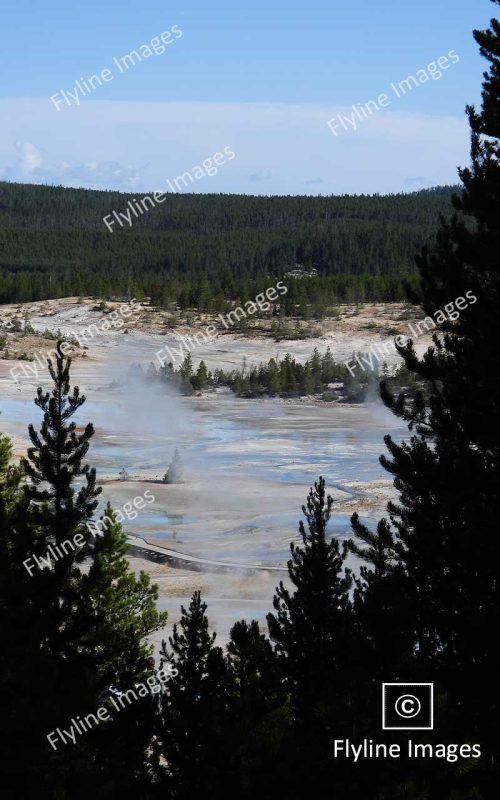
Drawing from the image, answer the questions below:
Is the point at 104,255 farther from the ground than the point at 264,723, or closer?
farther from the ground

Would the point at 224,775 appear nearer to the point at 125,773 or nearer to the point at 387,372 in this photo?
the point at 125,773

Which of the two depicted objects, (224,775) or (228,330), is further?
(228,330)

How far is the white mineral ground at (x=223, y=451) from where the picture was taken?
19.8m

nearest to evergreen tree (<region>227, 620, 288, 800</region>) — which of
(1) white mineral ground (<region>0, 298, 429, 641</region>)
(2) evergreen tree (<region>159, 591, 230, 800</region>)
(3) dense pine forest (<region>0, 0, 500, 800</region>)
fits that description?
(3) dense pine forest (<region>0, 0, 500, 800</region>)

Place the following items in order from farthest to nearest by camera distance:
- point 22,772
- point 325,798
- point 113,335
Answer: point 113,335, point 22,772, point 325,798

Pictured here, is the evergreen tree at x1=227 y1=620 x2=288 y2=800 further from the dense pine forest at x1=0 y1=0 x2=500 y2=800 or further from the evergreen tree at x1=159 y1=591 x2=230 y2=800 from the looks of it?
the evergreen tree at x1=159 y1=591 x2=230 y2=800

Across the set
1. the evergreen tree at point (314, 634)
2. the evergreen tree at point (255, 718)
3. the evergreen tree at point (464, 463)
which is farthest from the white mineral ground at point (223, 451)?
the evergreen tree at point (464, 463)

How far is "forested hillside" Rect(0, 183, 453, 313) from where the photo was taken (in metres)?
71.5

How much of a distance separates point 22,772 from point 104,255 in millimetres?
108444

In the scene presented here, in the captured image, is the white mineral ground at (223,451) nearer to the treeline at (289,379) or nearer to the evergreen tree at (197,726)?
the treeline at (289,379)

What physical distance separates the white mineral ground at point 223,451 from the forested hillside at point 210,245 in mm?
11493

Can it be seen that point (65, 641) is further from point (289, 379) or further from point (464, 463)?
point (289, 379)

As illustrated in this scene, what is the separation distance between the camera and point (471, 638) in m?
9.57

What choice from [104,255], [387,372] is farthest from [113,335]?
[104,255]
